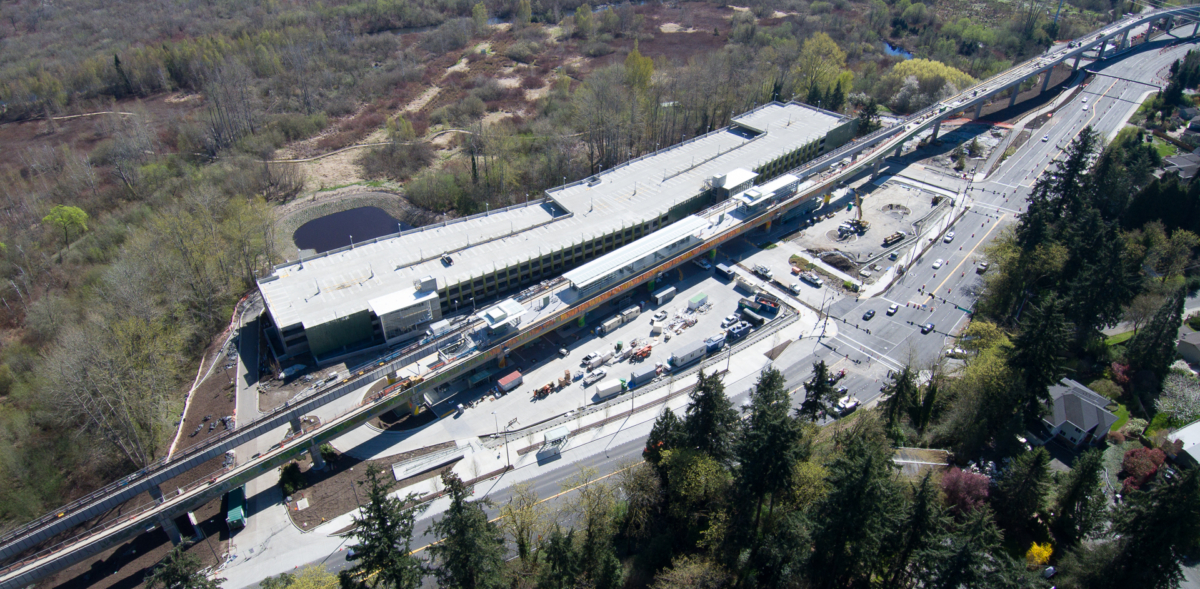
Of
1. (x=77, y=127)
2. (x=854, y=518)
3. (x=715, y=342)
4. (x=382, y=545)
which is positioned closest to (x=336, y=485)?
(x=382, y=545)

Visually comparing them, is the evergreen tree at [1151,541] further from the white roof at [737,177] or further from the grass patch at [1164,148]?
the grass patch at [1164,148]

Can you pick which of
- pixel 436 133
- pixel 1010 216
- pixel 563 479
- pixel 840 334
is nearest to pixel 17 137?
pixel 436 133

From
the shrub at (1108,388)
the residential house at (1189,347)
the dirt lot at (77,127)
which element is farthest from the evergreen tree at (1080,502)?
the dirt lot at (77,127)

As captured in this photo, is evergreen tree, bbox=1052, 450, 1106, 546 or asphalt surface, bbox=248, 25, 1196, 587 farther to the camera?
asphalt surface, bbox=248, 25, 1196, 587

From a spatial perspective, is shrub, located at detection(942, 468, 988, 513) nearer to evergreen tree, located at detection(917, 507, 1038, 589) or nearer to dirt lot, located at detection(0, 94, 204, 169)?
evergreen tree, located at detection(917, 507, 1038, 589)

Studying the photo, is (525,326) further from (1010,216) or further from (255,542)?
(1010,216)

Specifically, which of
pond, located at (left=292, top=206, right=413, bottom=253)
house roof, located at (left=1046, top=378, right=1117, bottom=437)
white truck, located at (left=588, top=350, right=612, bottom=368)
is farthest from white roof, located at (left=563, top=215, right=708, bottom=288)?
house roof, located at (left=1046, top=378, right=1117, bottom=437)
